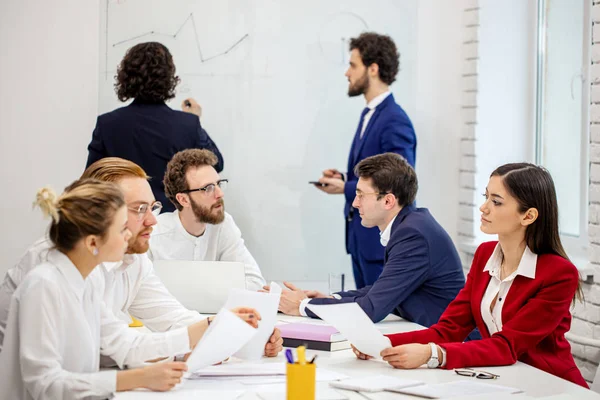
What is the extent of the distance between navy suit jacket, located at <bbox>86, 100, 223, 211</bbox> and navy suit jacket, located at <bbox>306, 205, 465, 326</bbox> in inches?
51.7

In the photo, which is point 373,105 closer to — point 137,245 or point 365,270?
point 365,270

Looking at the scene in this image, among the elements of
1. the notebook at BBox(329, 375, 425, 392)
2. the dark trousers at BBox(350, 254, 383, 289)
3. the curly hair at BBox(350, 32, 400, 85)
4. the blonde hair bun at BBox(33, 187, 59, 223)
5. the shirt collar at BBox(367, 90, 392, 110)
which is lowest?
the dark trousers at BBox(350, 254, 383, 289)

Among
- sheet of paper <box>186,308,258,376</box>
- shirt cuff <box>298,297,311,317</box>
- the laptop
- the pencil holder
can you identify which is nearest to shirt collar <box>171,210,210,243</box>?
the laptop

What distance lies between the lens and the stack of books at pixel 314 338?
228cm

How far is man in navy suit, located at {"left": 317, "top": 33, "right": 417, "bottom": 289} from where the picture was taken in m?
4.07

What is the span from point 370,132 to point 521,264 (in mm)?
1960

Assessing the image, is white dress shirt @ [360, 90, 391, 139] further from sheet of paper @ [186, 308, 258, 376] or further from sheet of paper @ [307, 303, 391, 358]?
sheet of paper @ [186, 308, 258, 376]

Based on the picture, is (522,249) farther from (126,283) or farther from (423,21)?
(423,21)

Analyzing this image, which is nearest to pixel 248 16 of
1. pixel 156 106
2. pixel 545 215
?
pixel 156 106

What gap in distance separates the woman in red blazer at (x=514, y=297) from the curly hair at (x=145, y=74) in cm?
192

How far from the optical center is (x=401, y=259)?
9.16 ft

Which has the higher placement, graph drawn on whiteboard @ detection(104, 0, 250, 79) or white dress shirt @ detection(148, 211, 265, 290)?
graph drawn on whiteboard @ detection(104, 0, 250, 79)

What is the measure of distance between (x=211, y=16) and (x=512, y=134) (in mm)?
1820

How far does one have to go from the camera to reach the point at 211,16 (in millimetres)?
4348
